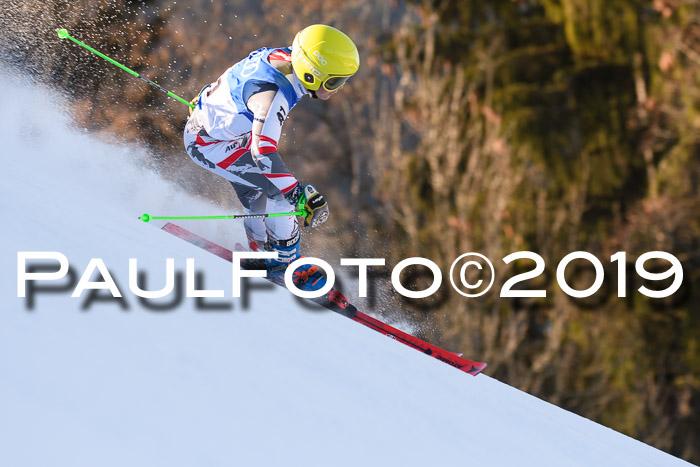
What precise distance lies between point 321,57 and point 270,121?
1.34 ft

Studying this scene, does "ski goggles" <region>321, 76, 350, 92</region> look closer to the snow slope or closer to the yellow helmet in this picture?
the yellow helmet

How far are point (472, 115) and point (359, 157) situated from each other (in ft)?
5.33

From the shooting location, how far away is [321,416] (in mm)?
2482

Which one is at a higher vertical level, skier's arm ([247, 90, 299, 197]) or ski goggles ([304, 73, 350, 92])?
ski goggles ([304, 73, 350, 92])

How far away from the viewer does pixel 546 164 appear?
8.43 m

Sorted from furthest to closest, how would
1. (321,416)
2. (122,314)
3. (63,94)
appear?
(63,94), (122,314), (321,416)

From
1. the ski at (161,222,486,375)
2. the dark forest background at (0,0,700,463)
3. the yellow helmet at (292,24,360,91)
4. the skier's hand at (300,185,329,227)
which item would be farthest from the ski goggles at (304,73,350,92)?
the dark forest background at (0,0,700,463)

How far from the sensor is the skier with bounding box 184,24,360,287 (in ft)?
12.1

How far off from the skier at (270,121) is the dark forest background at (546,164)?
3942 mm

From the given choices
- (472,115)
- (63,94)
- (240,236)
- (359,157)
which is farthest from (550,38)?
(63,94)

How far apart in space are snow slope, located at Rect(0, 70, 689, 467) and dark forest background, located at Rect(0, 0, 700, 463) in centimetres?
477

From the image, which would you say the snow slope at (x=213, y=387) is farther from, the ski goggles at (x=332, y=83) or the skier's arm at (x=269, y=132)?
the ski goggles at (x=332, y=83)

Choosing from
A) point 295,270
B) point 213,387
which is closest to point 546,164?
point 295,270

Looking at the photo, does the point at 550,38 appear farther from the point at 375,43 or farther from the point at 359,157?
the point at 359,157
